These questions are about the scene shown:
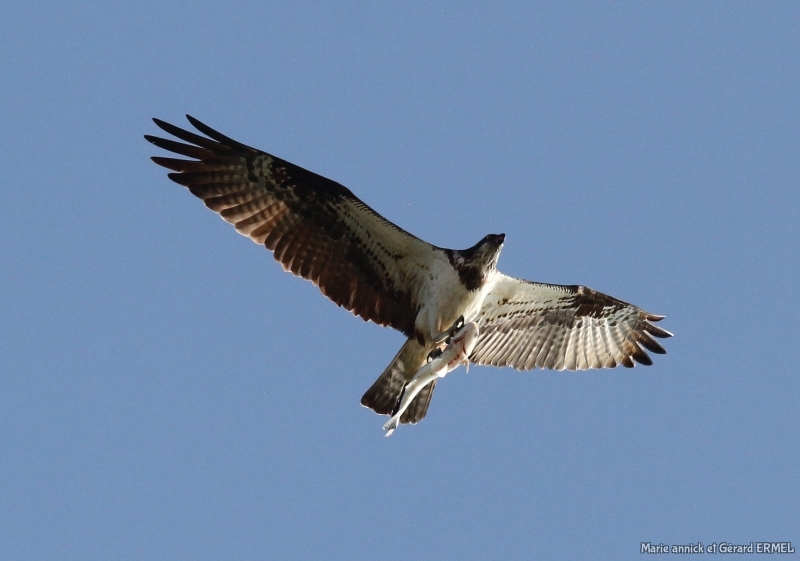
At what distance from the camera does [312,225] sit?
507 inches

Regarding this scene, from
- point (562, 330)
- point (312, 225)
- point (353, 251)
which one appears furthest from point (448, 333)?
point (562, 330)

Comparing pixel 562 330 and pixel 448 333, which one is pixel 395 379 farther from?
pixel 562 330

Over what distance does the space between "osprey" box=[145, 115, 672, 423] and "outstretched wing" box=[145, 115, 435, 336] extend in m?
0.01

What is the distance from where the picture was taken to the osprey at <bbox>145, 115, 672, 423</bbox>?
12531 mm

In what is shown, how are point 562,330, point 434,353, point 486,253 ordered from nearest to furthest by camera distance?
point 486,253, point 434,353, point 562,330

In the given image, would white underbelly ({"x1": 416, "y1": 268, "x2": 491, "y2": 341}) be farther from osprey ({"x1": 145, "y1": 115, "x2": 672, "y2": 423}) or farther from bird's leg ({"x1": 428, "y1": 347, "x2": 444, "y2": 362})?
bird's leg ({"x1": 428, "y1": 347, "x2": 444, "y2": 362})

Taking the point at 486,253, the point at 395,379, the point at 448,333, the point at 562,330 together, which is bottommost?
the point at 395,379

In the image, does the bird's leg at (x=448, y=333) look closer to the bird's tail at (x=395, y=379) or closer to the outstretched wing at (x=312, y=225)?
A: the bird's tail at (x=395, y=379)

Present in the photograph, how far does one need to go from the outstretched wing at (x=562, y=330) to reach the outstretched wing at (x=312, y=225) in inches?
49.8

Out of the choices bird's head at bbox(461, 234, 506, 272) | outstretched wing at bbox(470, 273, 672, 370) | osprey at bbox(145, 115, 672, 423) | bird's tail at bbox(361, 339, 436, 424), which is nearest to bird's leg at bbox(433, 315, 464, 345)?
osprey at bbox(145, 115, 672, 423)

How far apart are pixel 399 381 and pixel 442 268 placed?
1427 millimetres

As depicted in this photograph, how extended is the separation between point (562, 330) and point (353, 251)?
3067mm

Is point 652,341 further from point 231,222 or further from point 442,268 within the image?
point 231,222

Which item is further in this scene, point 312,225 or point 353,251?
point 353,251
